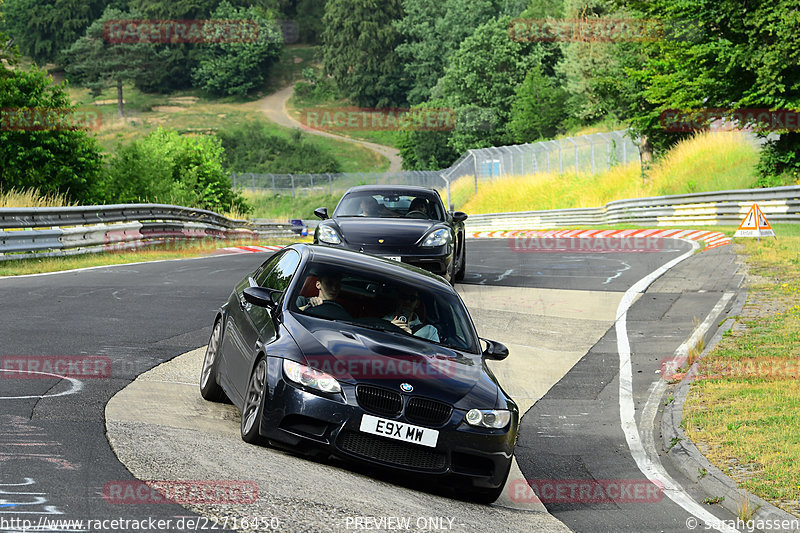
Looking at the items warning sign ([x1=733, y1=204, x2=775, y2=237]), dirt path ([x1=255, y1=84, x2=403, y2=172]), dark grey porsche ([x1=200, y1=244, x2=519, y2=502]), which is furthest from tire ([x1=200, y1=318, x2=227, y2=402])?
dirt path ([x1=255, y1=84, x2=403, y2=172])

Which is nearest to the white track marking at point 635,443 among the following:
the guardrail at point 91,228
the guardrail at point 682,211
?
the guardrail at point 91,228

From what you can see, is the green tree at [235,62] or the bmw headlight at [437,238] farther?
the green tree at [235,62]

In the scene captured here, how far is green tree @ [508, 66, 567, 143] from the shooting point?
3307 inches

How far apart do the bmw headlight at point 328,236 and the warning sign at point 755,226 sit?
1287 centimetres

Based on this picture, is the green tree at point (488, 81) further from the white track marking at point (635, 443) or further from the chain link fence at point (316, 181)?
the white track marking at point (635, 443)

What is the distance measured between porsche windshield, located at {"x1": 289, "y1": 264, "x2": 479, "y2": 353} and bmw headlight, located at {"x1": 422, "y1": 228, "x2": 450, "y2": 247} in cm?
686

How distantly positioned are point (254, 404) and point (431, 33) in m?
124

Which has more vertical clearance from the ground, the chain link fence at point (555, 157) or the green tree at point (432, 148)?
the chain link fence at point (555, 157)

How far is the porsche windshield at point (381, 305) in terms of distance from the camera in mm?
7742

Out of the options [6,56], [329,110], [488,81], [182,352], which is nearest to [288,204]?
[488,81]

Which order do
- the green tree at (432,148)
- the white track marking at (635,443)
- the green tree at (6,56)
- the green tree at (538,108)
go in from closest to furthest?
1. the white track marking at (635,443)
2. the green tree at (6,56)
3. the green tree at (538,108)
4. the green tree at (432,148)

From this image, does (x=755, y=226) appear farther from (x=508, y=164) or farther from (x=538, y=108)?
(x=538, y=108)

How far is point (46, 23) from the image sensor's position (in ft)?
511

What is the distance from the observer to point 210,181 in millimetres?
50594
